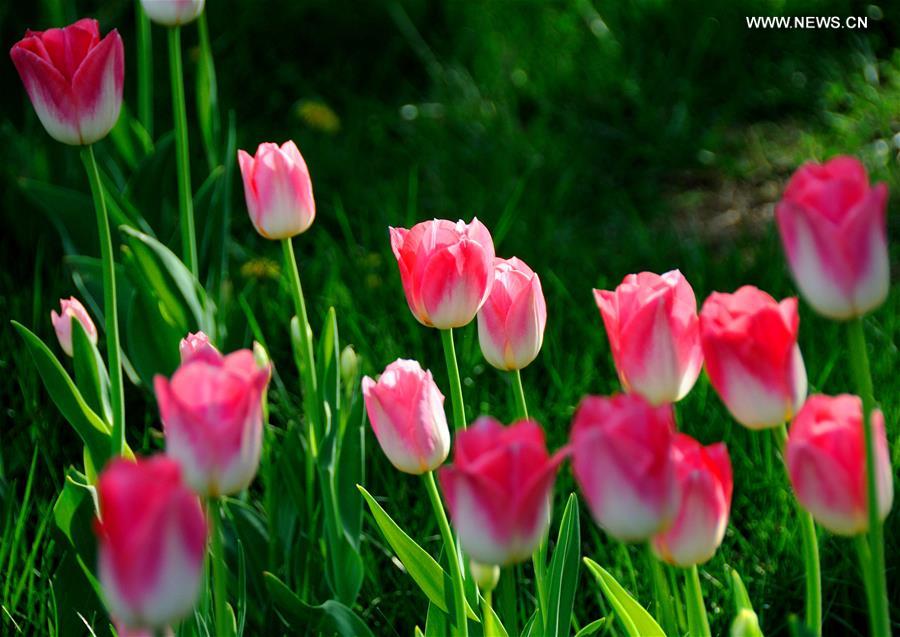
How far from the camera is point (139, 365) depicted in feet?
5.24

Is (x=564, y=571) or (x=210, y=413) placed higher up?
(x=210, y=413)

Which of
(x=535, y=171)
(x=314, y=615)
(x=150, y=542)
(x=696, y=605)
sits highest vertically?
(x=150, y=542)

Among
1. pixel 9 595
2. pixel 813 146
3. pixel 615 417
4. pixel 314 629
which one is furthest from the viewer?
pixel 813 146

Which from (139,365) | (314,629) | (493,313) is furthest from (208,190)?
(493,313)

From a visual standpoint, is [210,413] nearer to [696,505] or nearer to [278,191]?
[696,505]

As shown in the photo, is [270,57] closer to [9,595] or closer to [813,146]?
[813,146]

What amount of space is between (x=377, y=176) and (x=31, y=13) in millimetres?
980

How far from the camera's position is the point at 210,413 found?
0.69 m

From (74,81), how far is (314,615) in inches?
22.4

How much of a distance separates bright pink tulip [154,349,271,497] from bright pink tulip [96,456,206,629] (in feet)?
0.32

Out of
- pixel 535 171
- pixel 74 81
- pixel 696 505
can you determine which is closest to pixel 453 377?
pixel 696 505

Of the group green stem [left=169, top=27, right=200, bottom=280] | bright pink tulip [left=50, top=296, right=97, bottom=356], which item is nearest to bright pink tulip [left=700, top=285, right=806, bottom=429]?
bright pink tulip [left=50, top=296, right=97, bottom=356]

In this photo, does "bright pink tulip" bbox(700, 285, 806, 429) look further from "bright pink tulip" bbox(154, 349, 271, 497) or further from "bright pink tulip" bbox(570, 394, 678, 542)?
"bright pink tulip" bbox(154, 349, 271, 497)

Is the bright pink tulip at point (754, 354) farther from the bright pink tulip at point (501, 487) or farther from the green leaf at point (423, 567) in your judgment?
the green leaf at point (423, 567)
